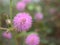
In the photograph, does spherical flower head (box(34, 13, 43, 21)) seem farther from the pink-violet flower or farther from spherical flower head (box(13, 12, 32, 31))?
spherical flower head (box(13, 12, 32, 31))

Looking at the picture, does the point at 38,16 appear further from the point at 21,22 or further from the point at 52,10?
the point at 21,22

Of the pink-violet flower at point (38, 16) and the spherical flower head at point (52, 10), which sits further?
the spherical flower head at point (52, 10)

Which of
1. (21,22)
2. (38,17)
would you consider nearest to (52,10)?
(38,17)

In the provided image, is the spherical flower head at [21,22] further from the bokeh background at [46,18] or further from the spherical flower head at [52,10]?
the spherical flower head at [52,10]

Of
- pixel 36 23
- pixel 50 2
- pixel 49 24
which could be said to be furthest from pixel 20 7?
pixel 50 2

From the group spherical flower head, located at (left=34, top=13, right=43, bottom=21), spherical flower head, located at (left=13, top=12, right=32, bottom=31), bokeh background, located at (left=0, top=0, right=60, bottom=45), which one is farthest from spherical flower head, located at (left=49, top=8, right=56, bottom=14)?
spherical flower head, located at (left=13, top=12, right=32, bottom=31)

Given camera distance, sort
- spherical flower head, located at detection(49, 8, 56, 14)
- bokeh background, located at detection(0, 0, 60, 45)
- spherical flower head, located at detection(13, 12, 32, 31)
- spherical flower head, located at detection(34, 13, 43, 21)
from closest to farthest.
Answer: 1. spherical flower head, located at detection(13, 12, 32, 31)
2. bokeh background, located at detection(0, 0, 60, 45)
3. spherical flower head, located at detection(34, 13, 43, 21)
4. spherical flower head, located at detection(49, 8, 56, 14)

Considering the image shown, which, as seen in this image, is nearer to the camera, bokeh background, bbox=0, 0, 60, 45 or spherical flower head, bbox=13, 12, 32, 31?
spherical flower head, bbox=13, 12, 32, 31

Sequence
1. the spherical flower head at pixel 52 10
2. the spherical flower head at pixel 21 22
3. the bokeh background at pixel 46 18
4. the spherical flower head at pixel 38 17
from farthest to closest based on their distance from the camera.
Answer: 1. the spherical flower head at pixel 52 10
2. the spherical flower head at pixel 38 17
3. the bokeh background at pixel 46 18
4. the spherical flower head at pixel 21 22

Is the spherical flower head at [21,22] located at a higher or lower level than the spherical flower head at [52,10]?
higher

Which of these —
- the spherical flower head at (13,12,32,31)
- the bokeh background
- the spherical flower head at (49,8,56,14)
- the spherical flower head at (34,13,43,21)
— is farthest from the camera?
the spherical flower head at (49,8,56,14)

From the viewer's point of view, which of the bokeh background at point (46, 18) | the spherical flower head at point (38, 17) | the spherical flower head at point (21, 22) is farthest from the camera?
the spherical flower head at point (38, 17)

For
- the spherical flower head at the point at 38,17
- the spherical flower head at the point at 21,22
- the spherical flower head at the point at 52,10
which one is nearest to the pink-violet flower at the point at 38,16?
the spherical flower head at the point at 38,17
